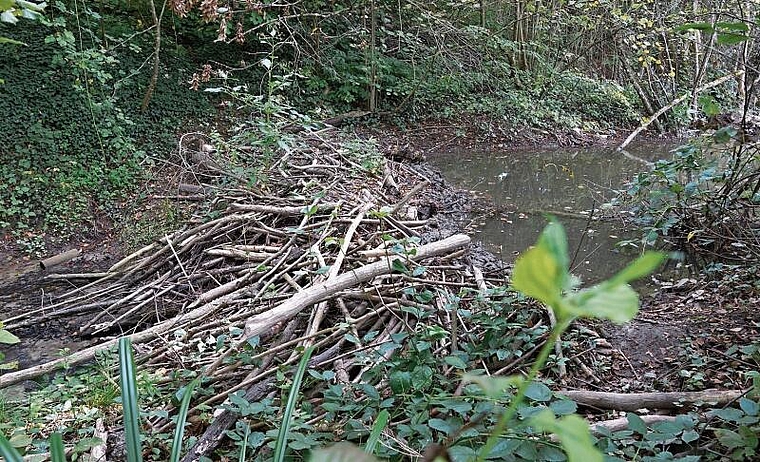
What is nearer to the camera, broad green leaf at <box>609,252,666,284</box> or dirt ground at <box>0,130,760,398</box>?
broad green leaf at <box>609,252,666,284</box>

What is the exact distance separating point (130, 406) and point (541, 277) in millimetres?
1134

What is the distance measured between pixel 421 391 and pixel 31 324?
313cm

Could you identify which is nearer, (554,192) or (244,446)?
(244,446)

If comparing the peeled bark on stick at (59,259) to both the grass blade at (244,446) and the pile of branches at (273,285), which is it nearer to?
the pile of branches at (273,285)

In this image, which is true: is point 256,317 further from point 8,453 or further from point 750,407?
point 750,407

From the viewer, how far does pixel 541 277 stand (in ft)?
0.96

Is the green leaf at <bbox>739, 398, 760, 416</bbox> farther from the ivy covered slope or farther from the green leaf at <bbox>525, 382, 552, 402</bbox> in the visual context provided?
the ivy covered slope

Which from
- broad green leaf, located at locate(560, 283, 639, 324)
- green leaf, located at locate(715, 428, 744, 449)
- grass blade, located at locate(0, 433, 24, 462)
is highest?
broad green leaf, located at locate(560, 283, 639, 324)

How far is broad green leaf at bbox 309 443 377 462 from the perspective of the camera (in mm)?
383

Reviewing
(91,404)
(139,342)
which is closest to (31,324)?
(139,342)

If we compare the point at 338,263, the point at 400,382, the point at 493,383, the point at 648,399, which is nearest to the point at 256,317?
the point at 338,263

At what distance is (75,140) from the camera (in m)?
6.20

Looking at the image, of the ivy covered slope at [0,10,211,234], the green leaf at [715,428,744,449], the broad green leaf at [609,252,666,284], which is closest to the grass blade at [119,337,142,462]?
the broad green leaf at [609,252,666,284]

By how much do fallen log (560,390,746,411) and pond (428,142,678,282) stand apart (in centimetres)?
126
